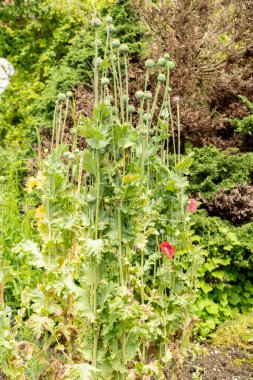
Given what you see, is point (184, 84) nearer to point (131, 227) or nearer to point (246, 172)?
point (246, 172)

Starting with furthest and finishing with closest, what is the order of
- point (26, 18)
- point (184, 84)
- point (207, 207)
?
point (26, 18) → point (184, 84) → point (207, 207)

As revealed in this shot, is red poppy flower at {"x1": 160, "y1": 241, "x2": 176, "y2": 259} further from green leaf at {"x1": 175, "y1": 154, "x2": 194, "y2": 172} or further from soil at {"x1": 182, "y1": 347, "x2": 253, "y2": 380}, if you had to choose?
soil at {"x1": 182, "y1": 347, "x2": 253, "y2": 380}

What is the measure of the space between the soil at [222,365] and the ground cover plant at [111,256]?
405 millimetres

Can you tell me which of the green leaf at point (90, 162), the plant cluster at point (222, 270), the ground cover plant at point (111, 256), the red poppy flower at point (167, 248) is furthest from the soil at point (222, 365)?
the green leaf at point (90, 162)

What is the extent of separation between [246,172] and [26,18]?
6793mm

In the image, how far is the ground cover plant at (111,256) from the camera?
229cm

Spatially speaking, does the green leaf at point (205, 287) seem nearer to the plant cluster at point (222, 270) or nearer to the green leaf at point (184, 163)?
the plant cluster at point (222, 270)

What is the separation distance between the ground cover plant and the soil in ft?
1.33

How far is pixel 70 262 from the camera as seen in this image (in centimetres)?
253

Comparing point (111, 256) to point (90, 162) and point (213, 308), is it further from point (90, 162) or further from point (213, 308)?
point (213, 308)

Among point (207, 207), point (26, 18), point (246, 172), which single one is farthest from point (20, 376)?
point (26, 18)

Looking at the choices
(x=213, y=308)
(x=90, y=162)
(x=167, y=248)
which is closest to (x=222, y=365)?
(x=213, y=308)

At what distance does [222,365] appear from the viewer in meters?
3.51

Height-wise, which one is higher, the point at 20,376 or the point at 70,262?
the point at 70,262
